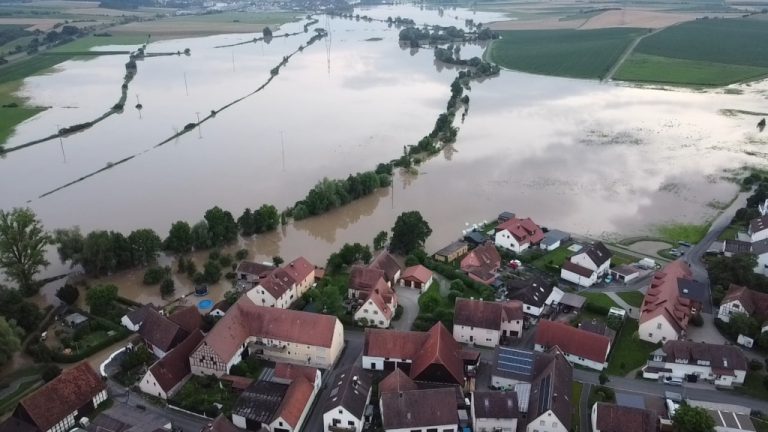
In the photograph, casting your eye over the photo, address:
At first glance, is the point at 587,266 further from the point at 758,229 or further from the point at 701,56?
the point at 701,56

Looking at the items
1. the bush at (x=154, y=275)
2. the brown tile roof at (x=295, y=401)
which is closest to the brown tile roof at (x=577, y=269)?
the brown tile roof at (x=295, y=401)

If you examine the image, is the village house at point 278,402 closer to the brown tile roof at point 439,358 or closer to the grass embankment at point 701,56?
the brown tile roof at point 439,358

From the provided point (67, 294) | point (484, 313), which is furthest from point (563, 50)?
point (67, 294)

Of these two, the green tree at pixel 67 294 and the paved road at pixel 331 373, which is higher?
the green tree at pixel 67 294

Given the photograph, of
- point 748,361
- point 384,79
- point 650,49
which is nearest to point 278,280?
point 748,361

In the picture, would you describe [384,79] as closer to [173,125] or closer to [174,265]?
[173,125]

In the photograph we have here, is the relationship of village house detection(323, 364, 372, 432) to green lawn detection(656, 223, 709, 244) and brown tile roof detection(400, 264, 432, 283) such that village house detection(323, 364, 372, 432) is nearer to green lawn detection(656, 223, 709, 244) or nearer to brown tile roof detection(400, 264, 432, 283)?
brown tile roof detection(400, 264, 432, 283)

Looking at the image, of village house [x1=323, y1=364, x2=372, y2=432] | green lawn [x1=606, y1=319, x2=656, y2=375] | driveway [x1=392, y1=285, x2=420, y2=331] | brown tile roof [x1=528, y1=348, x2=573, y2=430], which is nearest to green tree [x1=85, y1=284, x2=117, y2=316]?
village house [x1=323, y1=364, x2=372, y2=432]

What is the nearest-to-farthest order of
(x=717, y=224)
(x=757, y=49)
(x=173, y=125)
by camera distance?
(x=717, y=224) → (x=173, y=125) → (x=757, y=49)
